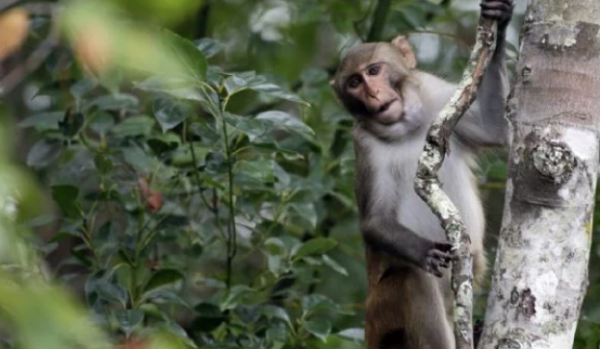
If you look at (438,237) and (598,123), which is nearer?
(598,123)

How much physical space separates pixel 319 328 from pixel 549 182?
217 cm

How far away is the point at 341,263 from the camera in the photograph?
761 centimetres

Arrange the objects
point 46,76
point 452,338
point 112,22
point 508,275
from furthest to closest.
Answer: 1. point 46,76
2. point 452,338
3. point 508,275
4. point 112,22

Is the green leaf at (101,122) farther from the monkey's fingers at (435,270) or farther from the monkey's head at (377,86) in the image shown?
the monkey's fingers at (435,270)

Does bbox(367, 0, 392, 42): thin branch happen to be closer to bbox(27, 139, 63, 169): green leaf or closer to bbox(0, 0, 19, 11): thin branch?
bbox(27, 139, 63, 169): green leaf

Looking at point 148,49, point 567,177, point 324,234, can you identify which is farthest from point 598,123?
point 324,234

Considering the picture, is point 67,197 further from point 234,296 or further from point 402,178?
point 402,178

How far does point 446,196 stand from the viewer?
3.99 meters

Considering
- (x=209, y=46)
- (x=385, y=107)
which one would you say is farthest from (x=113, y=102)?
(x=385, y=107)

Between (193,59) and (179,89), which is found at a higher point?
(193,59)

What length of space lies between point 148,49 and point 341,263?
5.56m

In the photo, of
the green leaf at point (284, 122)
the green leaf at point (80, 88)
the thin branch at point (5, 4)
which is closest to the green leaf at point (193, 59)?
the green leaf at point (284, 122)

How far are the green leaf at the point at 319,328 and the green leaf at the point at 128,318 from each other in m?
0.80

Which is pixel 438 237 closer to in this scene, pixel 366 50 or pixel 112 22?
pixel 366 50
